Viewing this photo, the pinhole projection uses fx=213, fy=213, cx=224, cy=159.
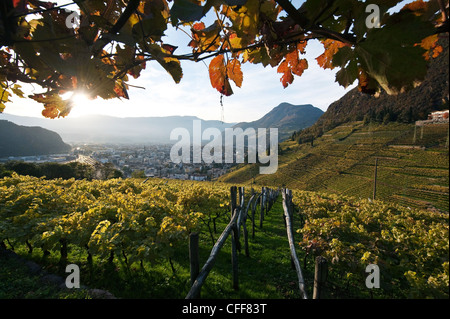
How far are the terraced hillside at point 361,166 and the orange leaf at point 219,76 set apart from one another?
3289 cm

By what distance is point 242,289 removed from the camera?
16.3 ft

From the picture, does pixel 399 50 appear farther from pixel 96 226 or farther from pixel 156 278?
pixel 156 278

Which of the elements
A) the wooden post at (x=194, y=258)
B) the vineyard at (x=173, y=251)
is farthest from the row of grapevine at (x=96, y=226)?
the wooden post at (x=194, y=258)

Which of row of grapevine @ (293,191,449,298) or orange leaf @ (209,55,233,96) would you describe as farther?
row of grapevine @ (293,191,449,298)

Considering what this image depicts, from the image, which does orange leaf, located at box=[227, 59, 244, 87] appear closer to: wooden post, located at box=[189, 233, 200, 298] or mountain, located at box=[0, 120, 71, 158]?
wooden post, located at box=[189, 233, 200, 298]

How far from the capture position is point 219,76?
50.8 inches

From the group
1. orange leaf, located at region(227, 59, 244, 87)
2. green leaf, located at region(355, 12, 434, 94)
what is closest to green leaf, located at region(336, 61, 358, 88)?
green leaf, located at region(355, 12, 434, 94)

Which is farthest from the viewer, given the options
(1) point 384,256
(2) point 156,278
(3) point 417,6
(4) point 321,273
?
(2) point 156,278

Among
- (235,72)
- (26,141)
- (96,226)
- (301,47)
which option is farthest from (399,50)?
(26,141)

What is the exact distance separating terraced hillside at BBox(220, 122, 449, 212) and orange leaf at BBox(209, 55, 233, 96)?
32887mm

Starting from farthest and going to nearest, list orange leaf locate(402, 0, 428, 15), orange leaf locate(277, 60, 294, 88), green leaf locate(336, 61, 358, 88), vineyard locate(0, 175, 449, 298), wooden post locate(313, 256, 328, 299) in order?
vineyard locate(0, 175, 449, 298) < wooden post locate(313, 256, 328, 299) < orange leaf locate(277, 60, 294, 88) < green leaf locate(336, 61, 358, 88) < orange leaf locate(402, 0, 428, 15)

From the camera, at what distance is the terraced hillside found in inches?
1459

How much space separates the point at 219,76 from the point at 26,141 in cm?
12624

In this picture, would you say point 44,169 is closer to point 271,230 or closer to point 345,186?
point 271,230
